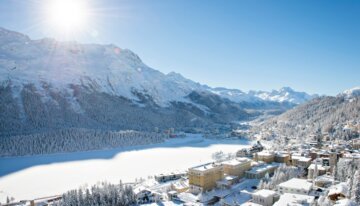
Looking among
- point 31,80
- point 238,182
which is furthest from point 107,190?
point 31,80

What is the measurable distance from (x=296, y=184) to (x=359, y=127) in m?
59.2

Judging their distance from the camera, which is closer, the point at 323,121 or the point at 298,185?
the point at 298,185

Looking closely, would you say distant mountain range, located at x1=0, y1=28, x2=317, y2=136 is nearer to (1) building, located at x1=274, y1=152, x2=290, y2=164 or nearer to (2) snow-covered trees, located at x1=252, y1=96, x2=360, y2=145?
(2) snow-covered trees, located at x1=252, y1=96, x2=360, y2=145

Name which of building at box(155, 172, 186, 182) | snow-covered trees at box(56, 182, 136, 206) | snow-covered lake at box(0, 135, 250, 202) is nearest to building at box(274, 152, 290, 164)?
building at box(155, 172, 186, 182)

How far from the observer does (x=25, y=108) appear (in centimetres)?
11494

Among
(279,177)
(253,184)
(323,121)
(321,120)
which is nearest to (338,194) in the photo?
(279,177)

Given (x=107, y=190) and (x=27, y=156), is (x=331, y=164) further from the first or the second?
(x=27, y=156)

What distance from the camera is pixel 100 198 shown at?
35.5 metres

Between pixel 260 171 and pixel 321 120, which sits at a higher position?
pixel 321 120

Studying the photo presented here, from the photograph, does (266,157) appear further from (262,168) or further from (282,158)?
(262,168)

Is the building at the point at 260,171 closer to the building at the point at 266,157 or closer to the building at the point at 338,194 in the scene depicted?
the building at the point at 266,157

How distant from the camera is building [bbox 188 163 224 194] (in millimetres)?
39312

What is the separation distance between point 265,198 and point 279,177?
8.32 m

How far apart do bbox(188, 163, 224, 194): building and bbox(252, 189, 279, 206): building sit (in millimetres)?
7634
